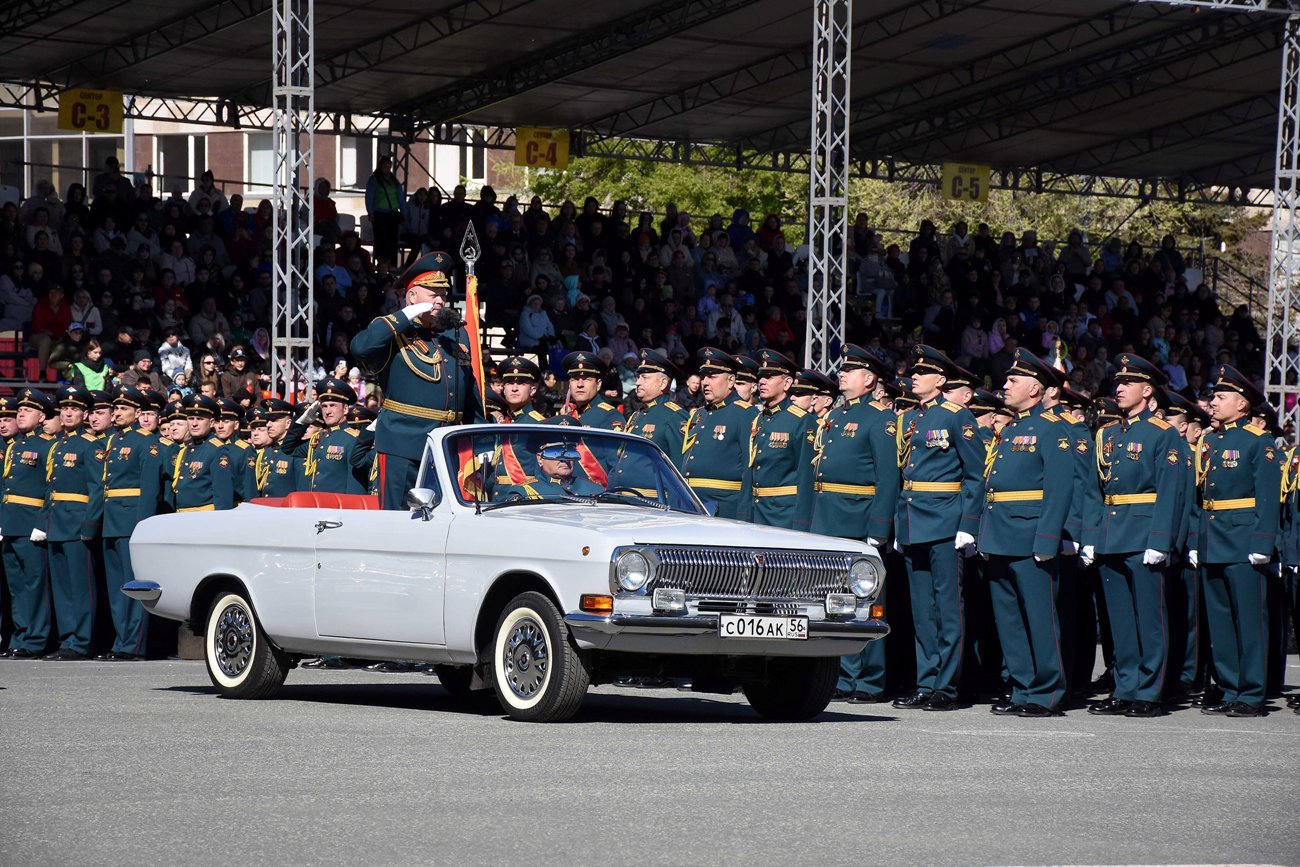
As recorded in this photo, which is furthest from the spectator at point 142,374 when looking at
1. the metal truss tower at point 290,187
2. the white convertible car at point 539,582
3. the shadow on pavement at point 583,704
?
the white convertible car at point 539,582

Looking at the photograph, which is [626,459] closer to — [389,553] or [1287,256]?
[389,553]

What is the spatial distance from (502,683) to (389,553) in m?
0.99

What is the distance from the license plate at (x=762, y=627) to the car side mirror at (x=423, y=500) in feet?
5.46

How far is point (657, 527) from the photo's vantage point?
33.9 feet

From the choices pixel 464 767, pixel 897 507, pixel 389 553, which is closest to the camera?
pixel 464 767

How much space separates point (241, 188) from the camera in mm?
59000

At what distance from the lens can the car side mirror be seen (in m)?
10.6

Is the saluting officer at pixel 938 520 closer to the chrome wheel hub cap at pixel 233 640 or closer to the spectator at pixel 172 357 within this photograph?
the chrome wheel hub cap at pixel 233 640

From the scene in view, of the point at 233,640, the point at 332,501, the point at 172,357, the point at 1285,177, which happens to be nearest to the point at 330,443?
the point at 233,640

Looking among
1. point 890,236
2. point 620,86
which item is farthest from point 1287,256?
point 890,236

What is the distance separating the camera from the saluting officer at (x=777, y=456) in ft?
44.3

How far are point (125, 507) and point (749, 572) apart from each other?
7977 mm

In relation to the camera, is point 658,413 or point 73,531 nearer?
point 658,413

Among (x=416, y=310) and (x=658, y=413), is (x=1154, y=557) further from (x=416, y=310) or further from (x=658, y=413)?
(x=416, y=310)
